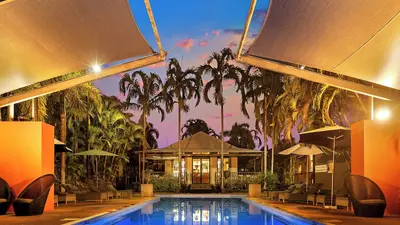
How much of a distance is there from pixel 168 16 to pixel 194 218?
20176mm

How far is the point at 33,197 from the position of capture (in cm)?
1177

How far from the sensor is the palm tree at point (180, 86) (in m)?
25.7

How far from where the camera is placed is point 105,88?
38.6 meters

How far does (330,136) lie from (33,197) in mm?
8087

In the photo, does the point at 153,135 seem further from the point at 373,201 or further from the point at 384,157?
the point at 373,201

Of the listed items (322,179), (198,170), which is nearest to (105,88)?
(198,170)

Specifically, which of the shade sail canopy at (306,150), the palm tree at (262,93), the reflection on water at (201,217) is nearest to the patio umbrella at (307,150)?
the shade sail canopy at (306,150)

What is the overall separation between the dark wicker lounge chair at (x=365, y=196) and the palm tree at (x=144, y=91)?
52.6 ft

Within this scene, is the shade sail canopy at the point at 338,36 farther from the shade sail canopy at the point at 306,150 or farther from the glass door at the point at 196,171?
the glass door at the point at 196,171

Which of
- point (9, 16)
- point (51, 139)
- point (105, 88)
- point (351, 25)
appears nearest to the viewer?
point (9, 16)

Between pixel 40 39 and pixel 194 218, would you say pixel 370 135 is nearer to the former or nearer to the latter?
pixel 194 218

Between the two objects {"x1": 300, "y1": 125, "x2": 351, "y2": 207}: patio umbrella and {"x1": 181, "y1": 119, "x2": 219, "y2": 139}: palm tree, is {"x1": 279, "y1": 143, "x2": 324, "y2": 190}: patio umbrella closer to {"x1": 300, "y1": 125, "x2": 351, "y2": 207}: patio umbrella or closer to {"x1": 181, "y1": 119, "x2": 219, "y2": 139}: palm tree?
{"x1": 300, "y1": 125, "x2": 351, "y2": 207}: patio umbrella

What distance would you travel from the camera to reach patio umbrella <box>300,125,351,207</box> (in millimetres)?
13723

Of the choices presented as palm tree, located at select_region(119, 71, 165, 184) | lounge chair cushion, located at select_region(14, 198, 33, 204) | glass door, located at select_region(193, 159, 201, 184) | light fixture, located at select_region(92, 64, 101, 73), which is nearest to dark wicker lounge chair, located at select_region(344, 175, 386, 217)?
light fixture, located at select_region(92, 64, 101, 73)
